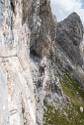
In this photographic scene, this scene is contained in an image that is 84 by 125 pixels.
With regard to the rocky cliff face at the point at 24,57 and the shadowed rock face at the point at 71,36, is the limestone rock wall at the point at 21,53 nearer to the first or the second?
the rocky cliff face at the point at 24,57

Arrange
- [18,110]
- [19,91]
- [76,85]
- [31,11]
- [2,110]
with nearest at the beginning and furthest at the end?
1. [2,110]
2. [18,110]
3. [19,91]
4. [31,11]
5. [76,85]

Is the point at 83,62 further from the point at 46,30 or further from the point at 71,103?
the point at 46,30

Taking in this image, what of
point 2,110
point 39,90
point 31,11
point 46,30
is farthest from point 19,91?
point 46,30

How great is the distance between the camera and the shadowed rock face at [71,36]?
366 feet

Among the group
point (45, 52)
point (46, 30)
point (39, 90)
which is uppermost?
point (46, 30)

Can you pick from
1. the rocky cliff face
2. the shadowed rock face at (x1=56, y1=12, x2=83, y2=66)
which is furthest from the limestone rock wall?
the shadowed rock face at (x1=56, y1=12, x2=83, y2=66)

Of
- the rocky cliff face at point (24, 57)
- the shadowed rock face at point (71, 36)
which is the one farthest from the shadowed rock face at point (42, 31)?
the shadowed rock face at point (71, 36)

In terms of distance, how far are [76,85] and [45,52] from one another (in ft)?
212

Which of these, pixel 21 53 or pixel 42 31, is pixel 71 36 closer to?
pixel 42 31

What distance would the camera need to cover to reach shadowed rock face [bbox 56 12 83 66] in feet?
366

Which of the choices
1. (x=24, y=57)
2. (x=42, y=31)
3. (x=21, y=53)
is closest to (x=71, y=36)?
(x=42, y=31)

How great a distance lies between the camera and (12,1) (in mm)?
20922

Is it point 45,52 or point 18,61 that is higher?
point 18,61

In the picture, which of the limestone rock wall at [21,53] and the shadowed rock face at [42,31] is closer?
the limestone rock wall at [21,53]
